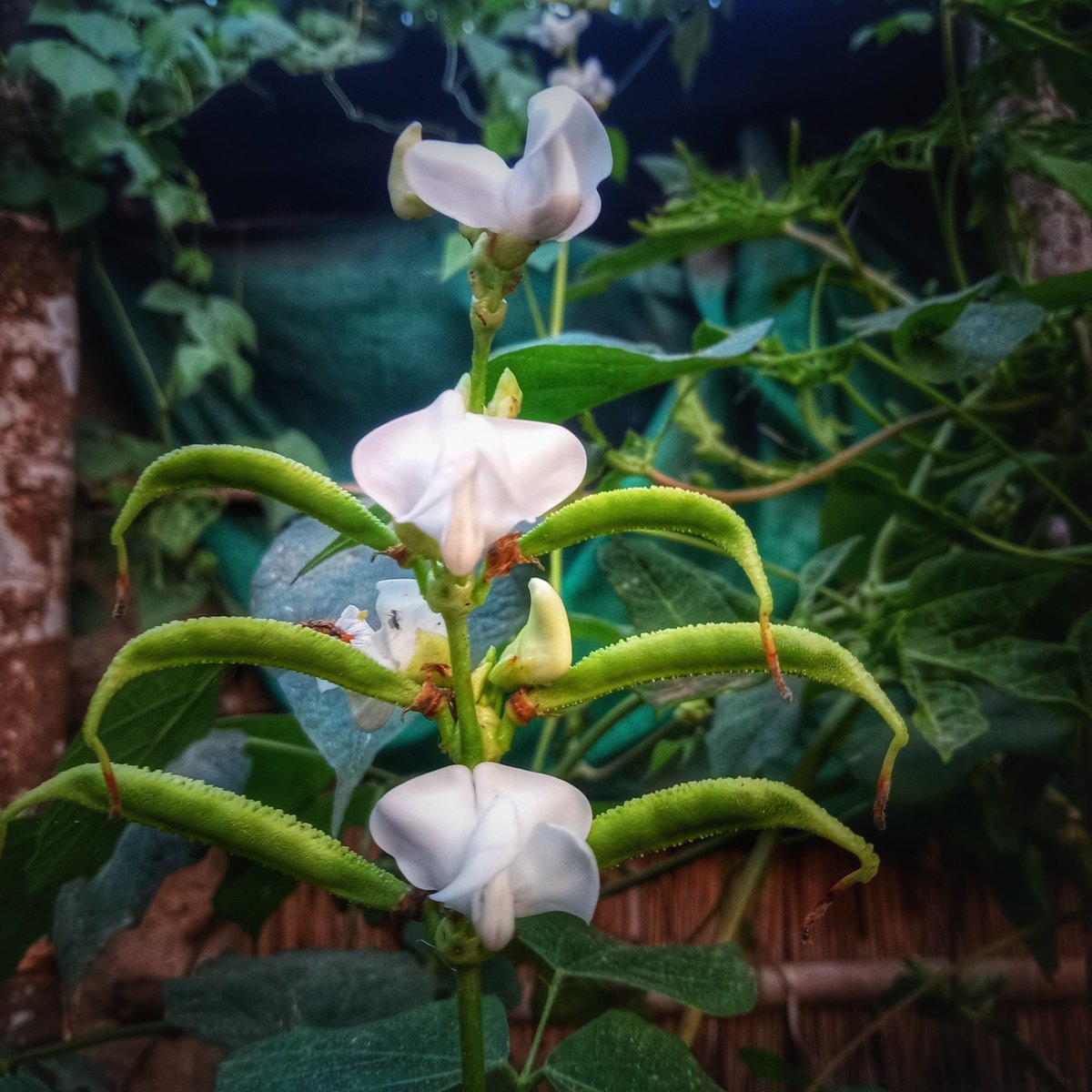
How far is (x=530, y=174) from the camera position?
0.21m

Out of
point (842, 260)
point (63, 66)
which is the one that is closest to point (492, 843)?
point (842, 260)

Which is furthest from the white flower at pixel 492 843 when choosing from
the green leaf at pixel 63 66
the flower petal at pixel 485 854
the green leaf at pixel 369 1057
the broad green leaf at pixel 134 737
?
the green leaf at pixel 63 66

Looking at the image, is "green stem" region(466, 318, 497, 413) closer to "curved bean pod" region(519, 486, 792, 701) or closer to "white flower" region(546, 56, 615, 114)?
"curved bean pod" region(519, 486, 792, 701)

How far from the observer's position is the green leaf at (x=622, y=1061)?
0.29m

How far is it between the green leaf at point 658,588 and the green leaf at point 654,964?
17 centimetres

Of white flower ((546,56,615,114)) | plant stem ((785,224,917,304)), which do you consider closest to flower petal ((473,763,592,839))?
plant stem ((785,224,917,304))

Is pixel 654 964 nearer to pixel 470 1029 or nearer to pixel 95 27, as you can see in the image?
pixel 470 1029

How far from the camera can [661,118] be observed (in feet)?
3.35

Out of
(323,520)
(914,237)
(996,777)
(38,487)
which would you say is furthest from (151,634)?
(914,237)

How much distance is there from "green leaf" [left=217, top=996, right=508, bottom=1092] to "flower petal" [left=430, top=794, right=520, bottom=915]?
11cm

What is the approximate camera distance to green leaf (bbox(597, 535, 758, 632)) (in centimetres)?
51

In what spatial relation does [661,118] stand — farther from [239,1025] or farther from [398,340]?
[239,1025]

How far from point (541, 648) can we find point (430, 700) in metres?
0.03

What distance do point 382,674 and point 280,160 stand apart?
950 millimetres
